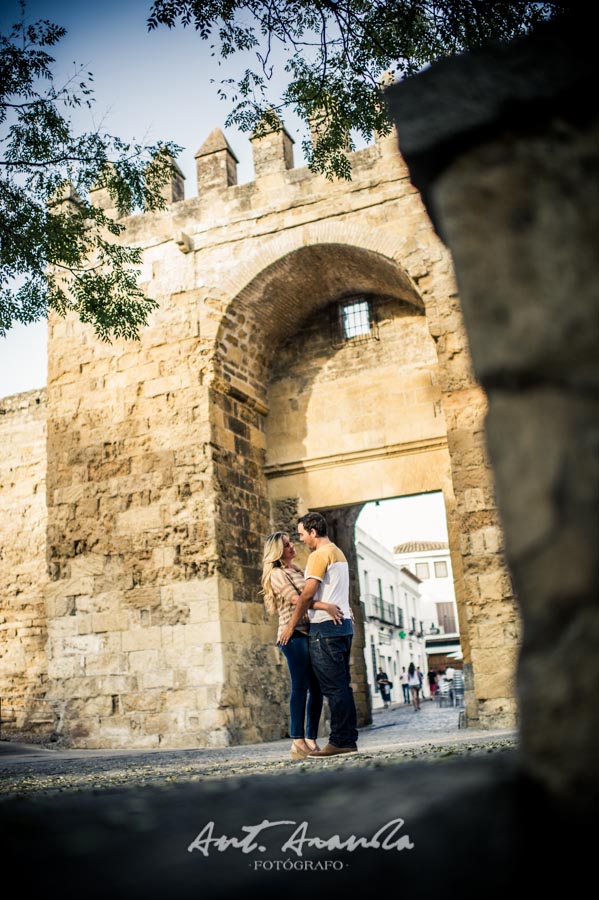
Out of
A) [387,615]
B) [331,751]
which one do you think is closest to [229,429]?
[331,751]

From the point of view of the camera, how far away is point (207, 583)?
353 inches

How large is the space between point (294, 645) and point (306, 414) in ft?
20.2

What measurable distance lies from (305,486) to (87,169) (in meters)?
5.33

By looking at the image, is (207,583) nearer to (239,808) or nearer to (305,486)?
(305,486)

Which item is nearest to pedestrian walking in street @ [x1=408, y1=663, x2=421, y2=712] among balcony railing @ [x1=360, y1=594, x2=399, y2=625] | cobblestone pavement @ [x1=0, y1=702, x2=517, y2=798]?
balcony railing @ [x1=360, y1=594, x2=399, y2=625]

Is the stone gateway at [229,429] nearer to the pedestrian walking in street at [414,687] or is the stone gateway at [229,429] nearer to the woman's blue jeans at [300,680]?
the woman's blue jeans at [300,680]

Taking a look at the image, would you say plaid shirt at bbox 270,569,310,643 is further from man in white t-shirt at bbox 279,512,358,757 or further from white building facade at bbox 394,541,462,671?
white building facade at bbox 394,541,462,671

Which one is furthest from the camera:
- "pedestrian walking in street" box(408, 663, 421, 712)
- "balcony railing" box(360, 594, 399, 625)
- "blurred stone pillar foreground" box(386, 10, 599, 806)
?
"balcony railing" box(360, 594, 399, 625)

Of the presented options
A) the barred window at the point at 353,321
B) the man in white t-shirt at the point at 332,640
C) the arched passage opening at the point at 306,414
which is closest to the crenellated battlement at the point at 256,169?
the arched passage opening at the point at 306,414

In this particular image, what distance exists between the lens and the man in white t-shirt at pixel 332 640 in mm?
4660

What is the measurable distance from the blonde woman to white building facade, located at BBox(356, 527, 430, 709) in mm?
22920

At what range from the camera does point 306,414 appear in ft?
35.4

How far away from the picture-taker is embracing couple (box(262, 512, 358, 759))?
468cm

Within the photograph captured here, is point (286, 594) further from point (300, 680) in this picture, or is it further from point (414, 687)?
point (414, 687)
